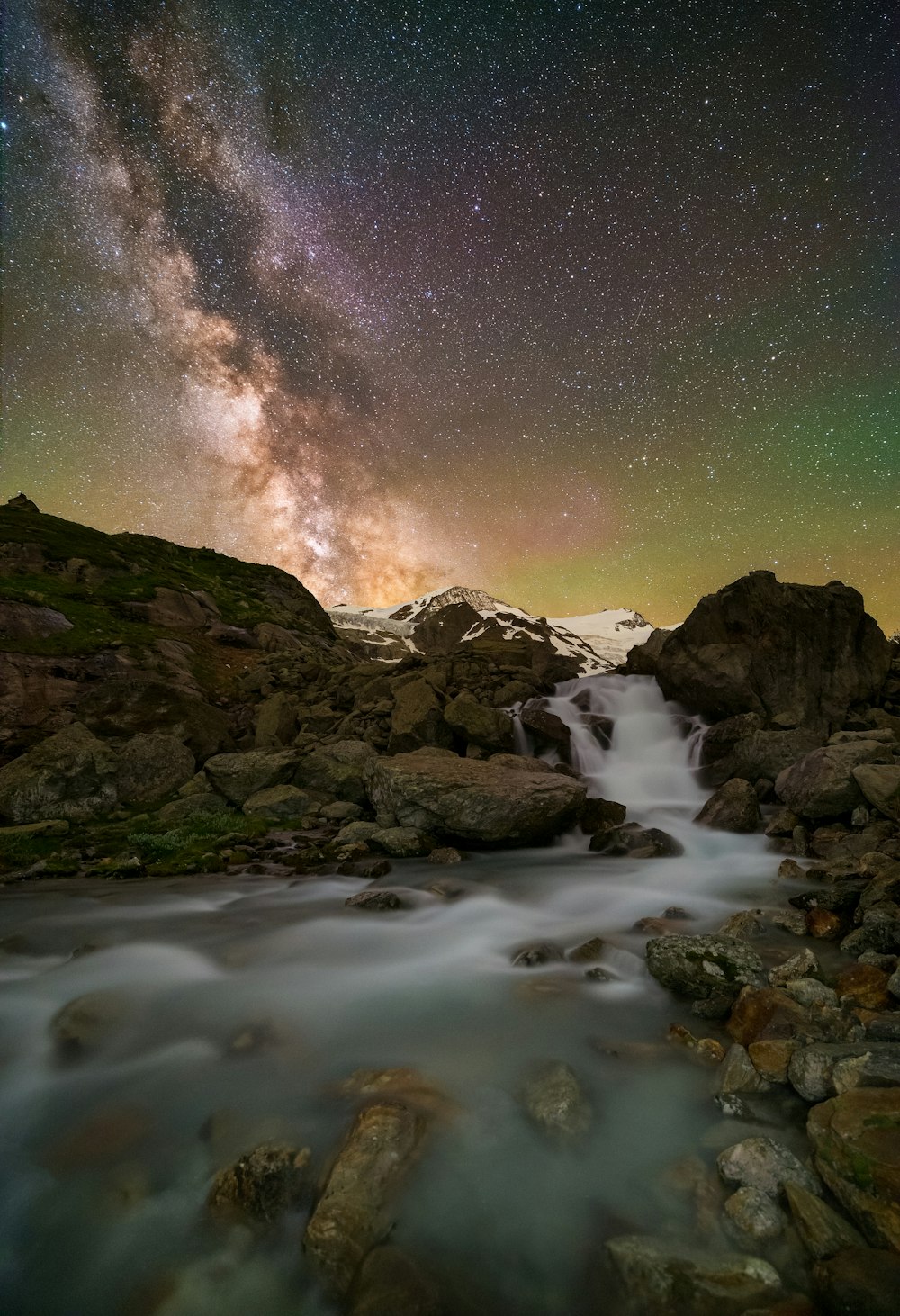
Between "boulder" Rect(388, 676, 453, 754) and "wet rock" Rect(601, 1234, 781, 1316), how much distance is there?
44.8 ft

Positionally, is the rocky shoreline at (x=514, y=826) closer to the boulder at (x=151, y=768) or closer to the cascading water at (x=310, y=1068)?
the boulder at (x=151, y=768)

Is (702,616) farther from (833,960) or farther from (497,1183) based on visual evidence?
(497,1183)

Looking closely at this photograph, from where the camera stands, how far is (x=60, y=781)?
13711 millimetres

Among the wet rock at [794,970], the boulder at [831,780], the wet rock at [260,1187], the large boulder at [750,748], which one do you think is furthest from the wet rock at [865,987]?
the large boulder at [750,748]

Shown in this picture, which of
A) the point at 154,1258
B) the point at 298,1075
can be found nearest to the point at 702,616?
the point at 298,1075

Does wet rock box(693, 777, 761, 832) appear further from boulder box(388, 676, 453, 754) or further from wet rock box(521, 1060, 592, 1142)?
wet rock box(521, 1060, 592, 1142)

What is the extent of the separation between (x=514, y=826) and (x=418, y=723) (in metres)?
5.61

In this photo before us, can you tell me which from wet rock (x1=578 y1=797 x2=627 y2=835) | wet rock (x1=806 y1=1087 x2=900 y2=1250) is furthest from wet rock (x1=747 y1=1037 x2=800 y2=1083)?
wet rock (x1=578 y1=797 x2=627 y2=835)

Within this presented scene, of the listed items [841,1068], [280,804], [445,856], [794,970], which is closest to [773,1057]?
[841,1068]

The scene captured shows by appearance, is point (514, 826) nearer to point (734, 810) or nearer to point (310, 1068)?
point (734, 810)

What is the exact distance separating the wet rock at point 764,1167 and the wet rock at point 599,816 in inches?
402

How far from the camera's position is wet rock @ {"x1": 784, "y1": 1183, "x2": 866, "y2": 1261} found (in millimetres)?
2732

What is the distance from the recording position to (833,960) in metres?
6.31

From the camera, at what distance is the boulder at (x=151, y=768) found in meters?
14.8
